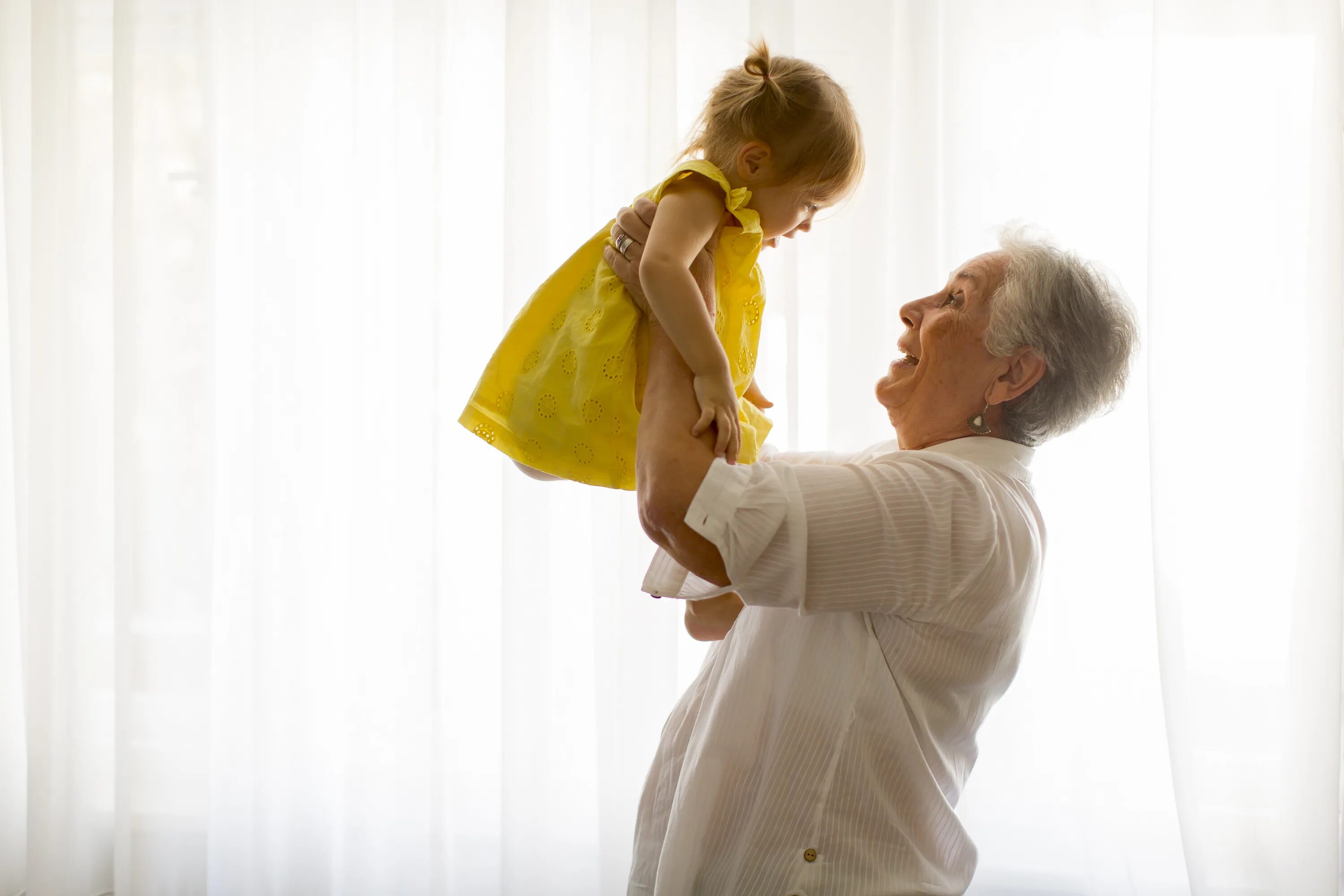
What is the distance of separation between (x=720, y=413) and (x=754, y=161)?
0.35 m

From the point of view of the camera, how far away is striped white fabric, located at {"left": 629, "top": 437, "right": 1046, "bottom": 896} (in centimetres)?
101

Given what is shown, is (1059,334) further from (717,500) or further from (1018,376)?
(717,500)

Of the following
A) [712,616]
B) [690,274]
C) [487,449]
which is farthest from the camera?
[487,449]

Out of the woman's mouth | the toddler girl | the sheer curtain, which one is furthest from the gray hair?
the sheer curtain

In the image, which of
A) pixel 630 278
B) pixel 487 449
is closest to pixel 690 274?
pixel 630 278

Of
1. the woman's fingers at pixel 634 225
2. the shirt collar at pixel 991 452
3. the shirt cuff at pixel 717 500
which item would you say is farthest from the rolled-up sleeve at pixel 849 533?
the woman's fingers at pixel 634 225

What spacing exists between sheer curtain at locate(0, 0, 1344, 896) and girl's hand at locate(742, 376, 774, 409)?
54 centimetres

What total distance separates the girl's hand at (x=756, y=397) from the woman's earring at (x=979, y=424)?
0.33m

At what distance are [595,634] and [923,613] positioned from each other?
113cm

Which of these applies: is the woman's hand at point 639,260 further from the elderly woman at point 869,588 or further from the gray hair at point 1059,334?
the gray hair at point 1059,334

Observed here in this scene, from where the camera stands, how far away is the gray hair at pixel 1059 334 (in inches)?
46.1

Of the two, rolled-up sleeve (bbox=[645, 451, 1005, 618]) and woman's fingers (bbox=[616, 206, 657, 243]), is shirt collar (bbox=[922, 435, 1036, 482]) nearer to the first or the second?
rolled-up sleeve (bbox=[645, 451, 1005, 618])

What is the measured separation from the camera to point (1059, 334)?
3.84 ft

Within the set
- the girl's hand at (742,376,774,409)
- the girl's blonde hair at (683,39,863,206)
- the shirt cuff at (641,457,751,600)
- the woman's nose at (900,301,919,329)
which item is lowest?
the shirt cuff at (641,457,751,600)
